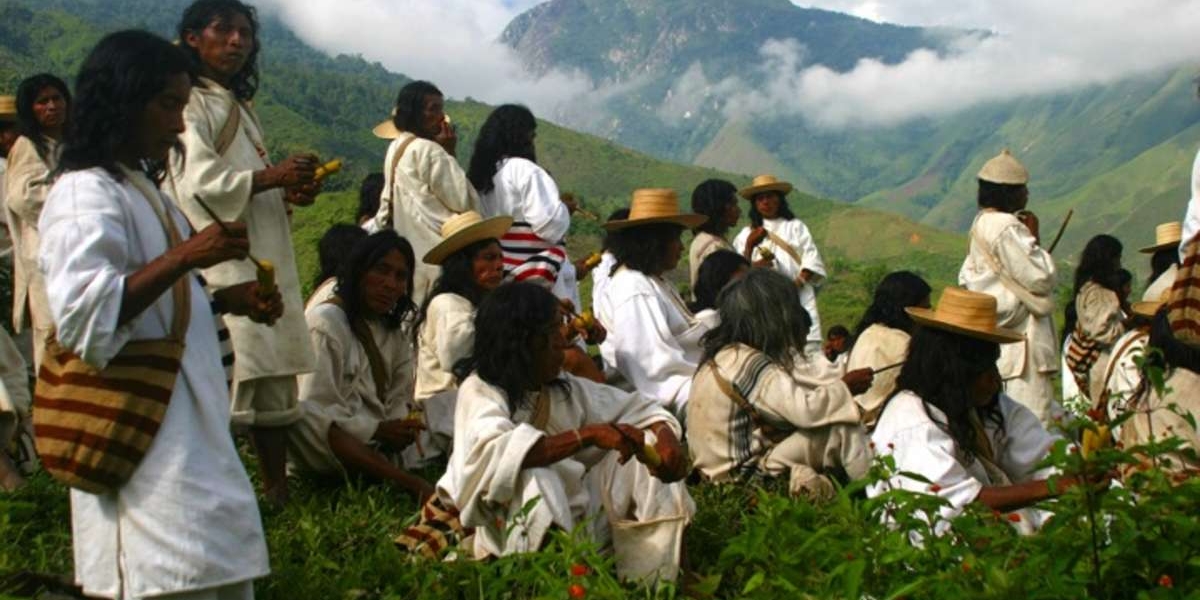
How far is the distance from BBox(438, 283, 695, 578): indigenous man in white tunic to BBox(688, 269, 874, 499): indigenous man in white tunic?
118cm

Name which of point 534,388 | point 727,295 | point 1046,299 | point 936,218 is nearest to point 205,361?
point 534,388

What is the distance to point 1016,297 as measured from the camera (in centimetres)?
866

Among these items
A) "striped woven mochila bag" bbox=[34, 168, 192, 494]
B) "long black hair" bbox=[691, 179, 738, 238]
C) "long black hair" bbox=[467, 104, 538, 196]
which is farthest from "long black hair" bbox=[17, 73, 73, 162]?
"long black hair" bbox=[691, 179, 738, 238]

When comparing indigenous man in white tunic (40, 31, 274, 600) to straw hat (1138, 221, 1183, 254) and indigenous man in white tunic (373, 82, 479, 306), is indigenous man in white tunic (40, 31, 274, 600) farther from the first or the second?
straw hat (1138, 221, 1183, 254)

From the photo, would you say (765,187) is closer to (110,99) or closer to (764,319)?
(764,319)

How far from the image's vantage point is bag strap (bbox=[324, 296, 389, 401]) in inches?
246

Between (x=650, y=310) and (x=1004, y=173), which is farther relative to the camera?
(x=1004, y=173)

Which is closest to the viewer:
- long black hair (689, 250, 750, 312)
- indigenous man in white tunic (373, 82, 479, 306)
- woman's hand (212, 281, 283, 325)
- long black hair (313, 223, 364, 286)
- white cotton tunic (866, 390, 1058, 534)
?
woman's hand (212, 281, 283, 325)

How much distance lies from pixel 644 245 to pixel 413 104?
5.43 ft

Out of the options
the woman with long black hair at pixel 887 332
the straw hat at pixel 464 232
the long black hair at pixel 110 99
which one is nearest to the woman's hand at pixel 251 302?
the long black hair at pixel 110 99

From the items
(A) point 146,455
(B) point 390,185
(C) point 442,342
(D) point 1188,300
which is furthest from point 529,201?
(A) point 146,455

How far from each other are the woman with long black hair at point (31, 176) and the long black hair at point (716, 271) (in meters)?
4.01

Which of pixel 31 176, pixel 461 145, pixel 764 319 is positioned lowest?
pixel 461 145

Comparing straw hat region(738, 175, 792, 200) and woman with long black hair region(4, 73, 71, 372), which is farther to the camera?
straw hat region(738, 175, 792, 200)
